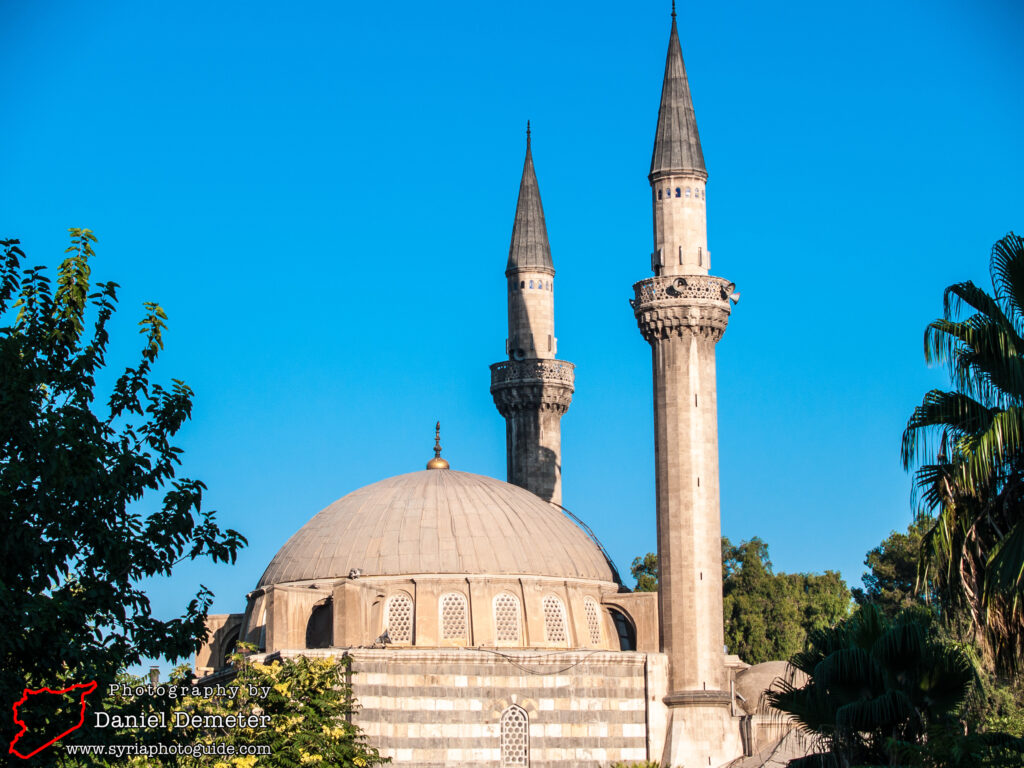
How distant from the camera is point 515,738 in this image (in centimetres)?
3312

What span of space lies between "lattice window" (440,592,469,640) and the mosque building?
0.03m

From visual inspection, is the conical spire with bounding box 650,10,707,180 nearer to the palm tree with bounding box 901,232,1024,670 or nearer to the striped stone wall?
the striped stone wall

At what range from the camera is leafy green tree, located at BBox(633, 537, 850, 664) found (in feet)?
178

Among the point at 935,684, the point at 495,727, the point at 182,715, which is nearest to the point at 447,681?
the point at 495,727

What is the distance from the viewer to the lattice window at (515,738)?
32.9 metres

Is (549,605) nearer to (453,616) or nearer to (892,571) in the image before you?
(453,616)

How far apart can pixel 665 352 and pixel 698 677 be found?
Result: 7860 millimetres

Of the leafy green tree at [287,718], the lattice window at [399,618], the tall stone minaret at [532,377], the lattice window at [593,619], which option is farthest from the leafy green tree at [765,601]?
the leafy green tree at [287,718]

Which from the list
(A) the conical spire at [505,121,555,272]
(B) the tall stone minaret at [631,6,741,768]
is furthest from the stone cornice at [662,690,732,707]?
(A) the conical spire at [505,121,555,272]

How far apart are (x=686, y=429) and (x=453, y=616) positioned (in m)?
7.09

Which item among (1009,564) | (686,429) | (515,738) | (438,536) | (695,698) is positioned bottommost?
(515,738)

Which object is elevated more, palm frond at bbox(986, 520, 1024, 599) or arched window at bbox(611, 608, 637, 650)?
arched window at bbox(611, 608, 637, 650)

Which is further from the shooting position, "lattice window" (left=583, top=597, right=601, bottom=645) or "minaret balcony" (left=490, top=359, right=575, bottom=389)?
"minaret balcony" (left=490, top=359, right=575, bottom=389)

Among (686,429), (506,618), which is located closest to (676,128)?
(686,429)
